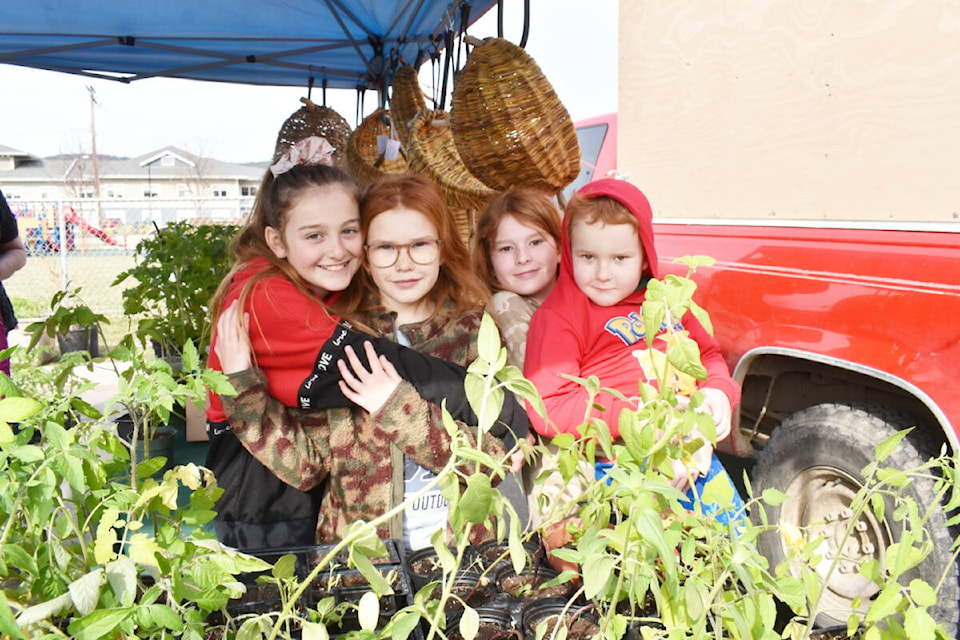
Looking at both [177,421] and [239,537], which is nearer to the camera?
[239,537]

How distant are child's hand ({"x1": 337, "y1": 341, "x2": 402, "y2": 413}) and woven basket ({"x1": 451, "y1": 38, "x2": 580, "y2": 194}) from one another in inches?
35.4

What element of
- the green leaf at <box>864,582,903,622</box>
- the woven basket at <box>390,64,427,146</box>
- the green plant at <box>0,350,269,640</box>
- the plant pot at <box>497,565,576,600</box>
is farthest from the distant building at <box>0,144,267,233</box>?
the green leaf at <box>864,582,903,622</box>

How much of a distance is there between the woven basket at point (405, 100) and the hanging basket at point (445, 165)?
1.90 feet

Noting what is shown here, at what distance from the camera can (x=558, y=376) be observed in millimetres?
1681

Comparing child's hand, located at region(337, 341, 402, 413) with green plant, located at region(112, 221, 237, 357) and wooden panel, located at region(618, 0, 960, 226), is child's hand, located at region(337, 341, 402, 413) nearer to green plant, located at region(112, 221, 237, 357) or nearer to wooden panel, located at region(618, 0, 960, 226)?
wooden panel, located at region(618, 0, 960, 226)

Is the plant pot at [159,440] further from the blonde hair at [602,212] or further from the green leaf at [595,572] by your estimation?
the green leaf at [595,572]

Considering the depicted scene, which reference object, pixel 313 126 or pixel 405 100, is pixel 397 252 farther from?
pixel 313 126

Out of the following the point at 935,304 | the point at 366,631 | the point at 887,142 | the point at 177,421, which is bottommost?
the point at 177,421

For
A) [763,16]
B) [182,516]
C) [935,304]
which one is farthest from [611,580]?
[763,16]

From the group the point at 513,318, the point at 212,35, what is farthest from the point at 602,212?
the point at 212,35

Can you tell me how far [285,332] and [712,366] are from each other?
1059 millimetres

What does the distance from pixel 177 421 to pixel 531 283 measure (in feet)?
9.46

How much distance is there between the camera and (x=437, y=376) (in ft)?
5.17

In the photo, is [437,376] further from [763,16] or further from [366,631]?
[763,16]
